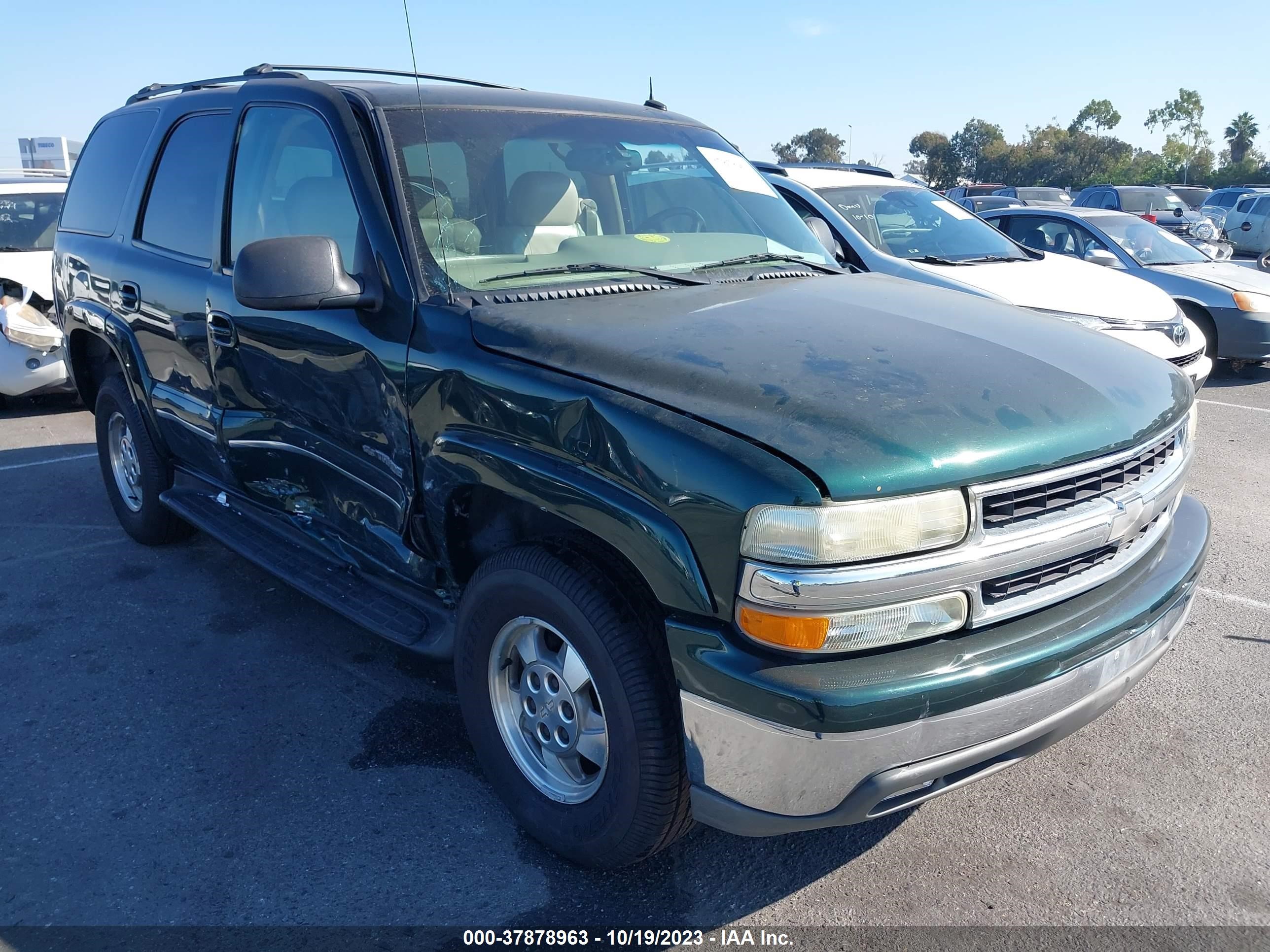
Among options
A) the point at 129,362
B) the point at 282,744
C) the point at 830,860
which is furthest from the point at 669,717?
the point at 129,362

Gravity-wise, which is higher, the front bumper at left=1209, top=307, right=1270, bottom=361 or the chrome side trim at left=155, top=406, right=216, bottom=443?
the chrome side trim at left=155, top=406, right=216, bottom=443

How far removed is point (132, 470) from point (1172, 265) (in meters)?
9.00

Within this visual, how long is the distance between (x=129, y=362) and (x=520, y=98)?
2.28 m

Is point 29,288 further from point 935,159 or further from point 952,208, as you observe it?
point 935,159

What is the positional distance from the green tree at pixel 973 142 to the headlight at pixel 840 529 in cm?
8284

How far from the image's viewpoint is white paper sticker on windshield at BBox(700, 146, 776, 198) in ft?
12.7

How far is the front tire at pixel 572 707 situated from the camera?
2.30m

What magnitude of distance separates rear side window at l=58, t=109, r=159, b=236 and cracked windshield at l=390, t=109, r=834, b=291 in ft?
6.98

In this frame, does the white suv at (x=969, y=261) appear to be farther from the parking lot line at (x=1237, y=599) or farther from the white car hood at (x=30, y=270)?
the white car hood at (x=30, y=270)

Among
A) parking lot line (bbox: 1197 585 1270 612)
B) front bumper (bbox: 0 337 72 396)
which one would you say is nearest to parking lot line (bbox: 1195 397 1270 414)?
parking lot line (bbox: 1197 585 1270 612)

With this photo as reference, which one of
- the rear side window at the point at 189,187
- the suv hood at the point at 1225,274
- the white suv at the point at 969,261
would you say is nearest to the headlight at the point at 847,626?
the rear side window at the point at 189,187

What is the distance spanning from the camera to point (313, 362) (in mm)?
3209

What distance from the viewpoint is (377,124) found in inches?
120

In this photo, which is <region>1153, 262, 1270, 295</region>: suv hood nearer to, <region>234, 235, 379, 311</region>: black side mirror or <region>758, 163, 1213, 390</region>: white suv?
<region>758, 163, 1213, 390</region>: white suv
